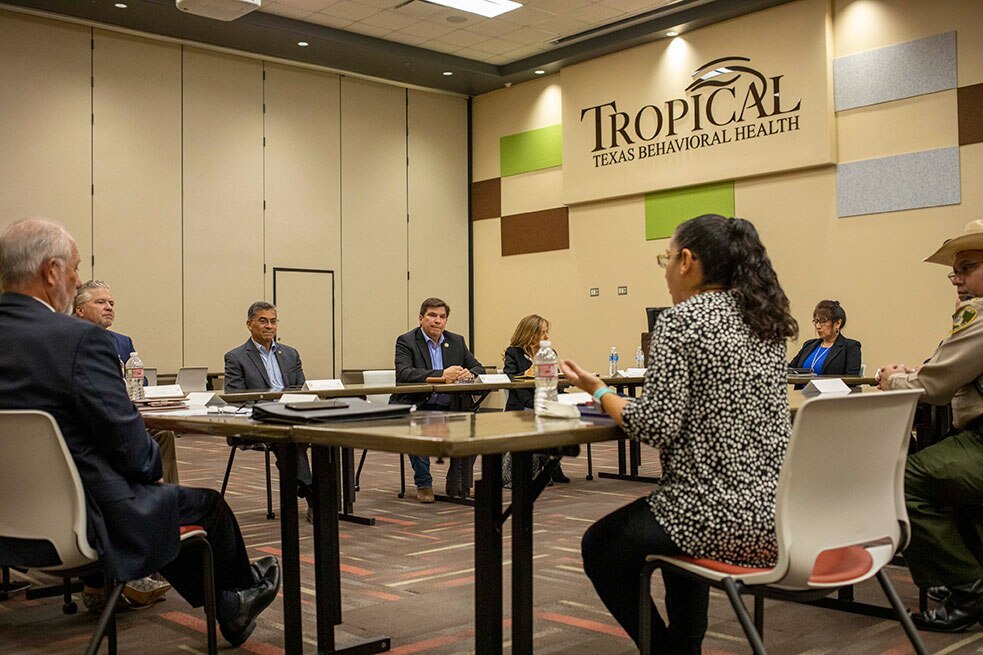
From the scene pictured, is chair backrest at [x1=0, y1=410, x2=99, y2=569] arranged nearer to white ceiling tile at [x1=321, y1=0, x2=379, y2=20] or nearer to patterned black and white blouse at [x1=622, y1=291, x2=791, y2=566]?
patterned black and white blouse at [x1=622, y1=291, x2=791, y2=566]

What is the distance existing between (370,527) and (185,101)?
24.0 feet

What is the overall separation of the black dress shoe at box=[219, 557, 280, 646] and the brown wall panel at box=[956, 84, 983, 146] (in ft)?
25.1

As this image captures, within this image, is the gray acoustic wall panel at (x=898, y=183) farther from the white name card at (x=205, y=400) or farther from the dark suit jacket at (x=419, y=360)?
the white name card at (x=205, y=400)

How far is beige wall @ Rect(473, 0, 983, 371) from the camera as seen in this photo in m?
8.56

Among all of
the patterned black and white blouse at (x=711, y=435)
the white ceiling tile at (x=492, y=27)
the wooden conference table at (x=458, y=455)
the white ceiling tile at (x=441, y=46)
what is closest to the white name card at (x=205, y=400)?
the wooden conference table at (x=458, y=455)

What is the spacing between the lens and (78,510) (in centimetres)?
220

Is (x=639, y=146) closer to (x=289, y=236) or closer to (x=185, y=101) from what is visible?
A: (x=289, y=236)


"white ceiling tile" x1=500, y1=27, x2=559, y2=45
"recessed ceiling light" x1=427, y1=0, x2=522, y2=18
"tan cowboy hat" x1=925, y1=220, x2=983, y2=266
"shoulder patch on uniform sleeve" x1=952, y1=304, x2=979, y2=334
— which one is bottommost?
"shoulder patch on uniform sleeve" x1=952, y1=304, x2=979, y2=334

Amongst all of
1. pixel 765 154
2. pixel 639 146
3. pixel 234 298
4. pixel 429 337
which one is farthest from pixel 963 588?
pixel 234 298

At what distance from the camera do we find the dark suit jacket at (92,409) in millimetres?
2234

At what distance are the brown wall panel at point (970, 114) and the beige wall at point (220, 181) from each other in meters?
6.54

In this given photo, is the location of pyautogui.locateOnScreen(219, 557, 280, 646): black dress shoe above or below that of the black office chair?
below

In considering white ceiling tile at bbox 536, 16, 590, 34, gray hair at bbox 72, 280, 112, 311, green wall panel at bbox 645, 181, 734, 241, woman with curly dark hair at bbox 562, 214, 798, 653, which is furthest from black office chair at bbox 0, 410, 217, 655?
white ceiling tile at bbox 536, 16, 590, 34

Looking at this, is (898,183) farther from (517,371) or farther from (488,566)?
(488,566)
